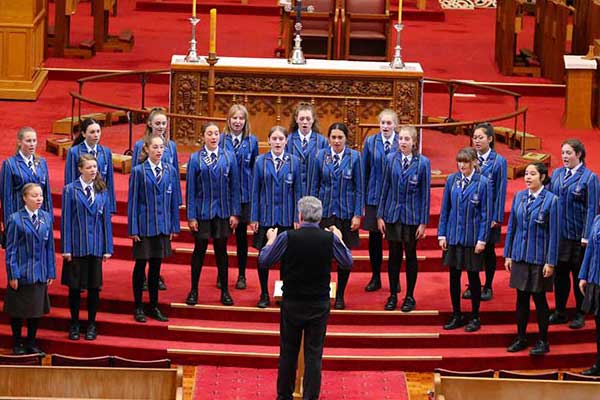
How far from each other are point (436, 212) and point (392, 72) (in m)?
2.01

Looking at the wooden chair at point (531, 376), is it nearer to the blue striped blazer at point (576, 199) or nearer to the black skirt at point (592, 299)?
the black skirt at point (592, 299)

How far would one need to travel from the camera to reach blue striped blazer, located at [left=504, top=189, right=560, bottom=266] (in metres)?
12.6

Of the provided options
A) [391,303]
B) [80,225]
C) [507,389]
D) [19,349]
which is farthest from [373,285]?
[19,349]

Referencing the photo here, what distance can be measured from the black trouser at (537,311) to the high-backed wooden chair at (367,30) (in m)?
7.50

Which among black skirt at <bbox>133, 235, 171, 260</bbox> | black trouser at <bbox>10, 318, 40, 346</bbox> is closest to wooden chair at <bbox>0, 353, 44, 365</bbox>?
black trouser at <bbox>10, 318, 40, 346</bbox>

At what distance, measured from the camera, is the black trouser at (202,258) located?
43.7 feet

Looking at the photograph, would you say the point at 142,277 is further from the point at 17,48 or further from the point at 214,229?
the point at 17,48

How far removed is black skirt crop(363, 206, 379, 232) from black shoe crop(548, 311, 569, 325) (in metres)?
1.57

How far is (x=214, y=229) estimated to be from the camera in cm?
1335

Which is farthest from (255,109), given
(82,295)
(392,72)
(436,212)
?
(82,295)

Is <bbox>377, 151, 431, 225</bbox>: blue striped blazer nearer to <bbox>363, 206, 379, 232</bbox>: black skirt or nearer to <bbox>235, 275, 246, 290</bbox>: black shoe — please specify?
<bbox>363, 206, 379, 232</bbox>: black skirt

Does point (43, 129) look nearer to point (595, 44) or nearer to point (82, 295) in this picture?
point (82, 295)

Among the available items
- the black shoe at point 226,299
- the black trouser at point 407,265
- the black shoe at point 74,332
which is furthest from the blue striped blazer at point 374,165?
the black shoe at point 74,332

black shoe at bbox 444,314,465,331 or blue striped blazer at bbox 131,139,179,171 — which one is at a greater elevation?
blue striped blazer at bbox 131,139,179,171
